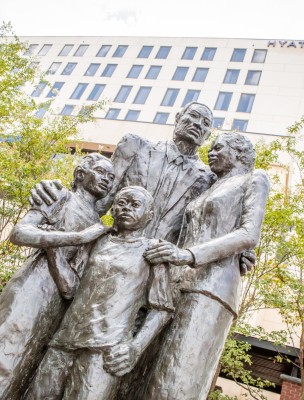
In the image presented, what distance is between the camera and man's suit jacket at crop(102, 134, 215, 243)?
2.76m

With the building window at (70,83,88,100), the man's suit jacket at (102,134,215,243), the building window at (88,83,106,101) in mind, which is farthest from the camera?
the building window at (70,83,88,100)

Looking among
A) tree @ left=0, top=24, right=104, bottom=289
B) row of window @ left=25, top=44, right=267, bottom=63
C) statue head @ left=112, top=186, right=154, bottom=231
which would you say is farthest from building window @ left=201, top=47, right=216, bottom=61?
statue head @ left=112, top=186, right=154, bottom=231

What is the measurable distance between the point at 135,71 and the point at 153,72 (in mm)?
1571

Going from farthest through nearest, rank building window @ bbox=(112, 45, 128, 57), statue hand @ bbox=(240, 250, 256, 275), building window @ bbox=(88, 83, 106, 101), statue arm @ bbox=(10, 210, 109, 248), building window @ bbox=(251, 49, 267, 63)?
building window @ bbox=(112, 45, 128, 57)
building window @ bbox=(88, 83, 106, 101)
building window @ bbox=(251, 49, 267, 63)
statue hand @ bbox=(240, 250, 256, 275)
statue arm @ bbox=(10, 210, 109, 248)

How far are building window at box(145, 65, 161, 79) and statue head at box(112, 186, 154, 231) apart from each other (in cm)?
3063

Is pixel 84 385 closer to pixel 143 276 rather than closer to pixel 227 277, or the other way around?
pixel 143 276

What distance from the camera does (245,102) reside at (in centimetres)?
2825

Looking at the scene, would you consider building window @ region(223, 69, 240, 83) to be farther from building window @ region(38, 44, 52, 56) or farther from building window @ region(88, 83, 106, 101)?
building window @ region(38, 44, 52, 56)

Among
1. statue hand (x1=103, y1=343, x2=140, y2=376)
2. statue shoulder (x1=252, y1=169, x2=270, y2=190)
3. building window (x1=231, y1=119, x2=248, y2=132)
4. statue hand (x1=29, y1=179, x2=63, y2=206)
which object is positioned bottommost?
statue hand (x1=103, y1=343, x2=140, y2=376)

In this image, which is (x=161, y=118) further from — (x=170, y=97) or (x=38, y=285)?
(x=38, y=285)

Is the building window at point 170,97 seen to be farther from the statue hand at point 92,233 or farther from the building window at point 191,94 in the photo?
the statue hand at point 92,233

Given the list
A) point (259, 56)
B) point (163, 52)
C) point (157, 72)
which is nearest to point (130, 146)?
point (157, 72)

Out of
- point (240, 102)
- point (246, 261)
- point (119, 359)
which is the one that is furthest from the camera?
point (240, 102)

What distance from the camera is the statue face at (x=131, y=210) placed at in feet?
7.23
